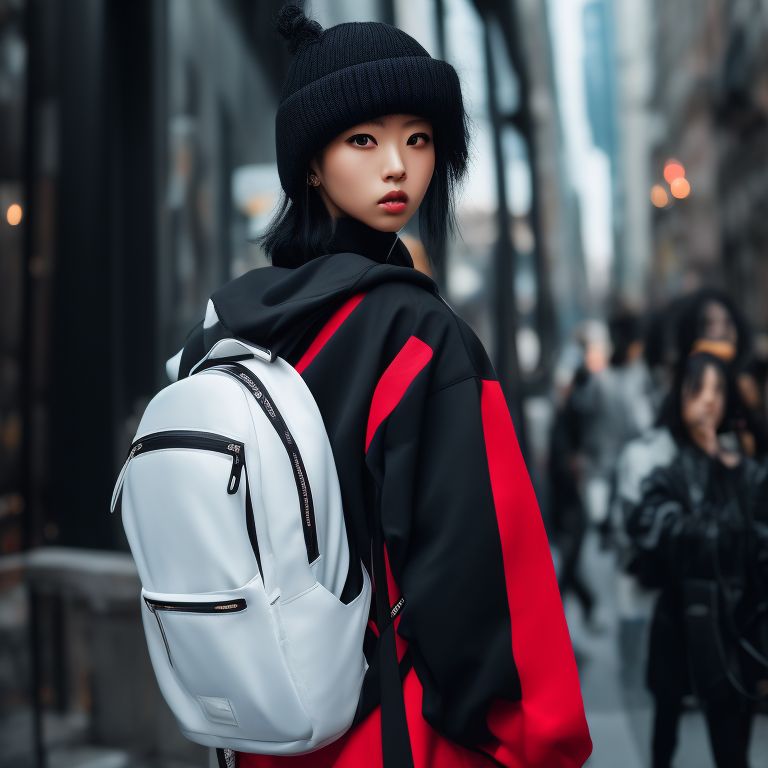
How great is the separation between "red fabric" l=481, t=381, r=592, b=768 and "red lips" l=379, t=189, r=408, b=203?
0.42 m

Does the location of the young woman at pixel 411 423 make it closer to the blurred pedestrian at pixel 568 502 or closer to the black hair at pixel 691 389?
the black hair at pixel 691 389

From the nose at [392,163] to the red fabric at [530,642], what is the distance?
43 centimetres

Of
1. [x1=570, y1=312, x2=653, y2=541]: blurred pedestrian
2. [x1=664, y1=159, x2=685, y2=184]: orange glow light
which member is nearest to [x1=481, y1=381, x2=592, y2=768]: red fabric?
[x1=570, y1=312, x2=653, y2=541]: blurred pedestrian

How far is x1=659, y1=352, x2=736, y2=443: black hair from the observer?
3.44 m

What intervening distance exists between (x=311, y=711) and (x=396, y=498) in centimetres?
33

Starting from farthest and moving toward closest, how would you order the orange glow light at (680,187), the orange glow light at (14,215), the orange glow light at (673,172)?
the orange glow light at (673,172) → the orange glow light at (680,187) → the orange glow light at (14,215)

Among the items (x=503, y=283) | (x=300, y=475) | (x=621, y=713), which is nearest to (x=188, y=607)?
(x=300, y=475)

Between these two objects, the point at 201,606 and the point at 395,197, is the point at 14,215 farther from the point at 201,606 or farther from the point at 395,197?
→ the point at 201,606

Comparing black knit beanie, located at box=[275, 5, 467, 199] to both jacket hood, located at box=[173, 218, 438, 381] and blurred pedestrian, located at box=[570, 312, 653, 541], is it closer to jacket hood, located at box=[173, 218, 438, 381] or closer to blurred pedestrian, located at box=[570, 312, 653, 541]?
jacket hood, located at box=[173, 218, 438, 381]

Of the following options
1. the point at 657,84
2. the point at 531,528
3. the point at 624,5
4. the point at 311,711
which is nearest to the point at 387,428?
the point at 531,528

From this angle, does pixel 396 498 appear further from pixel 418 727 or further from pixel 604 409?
pixel 604 409

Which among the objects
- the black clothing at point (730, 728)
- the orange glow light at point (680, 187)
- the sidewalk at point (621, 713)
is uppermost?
the orange glow light at point (680, 187)

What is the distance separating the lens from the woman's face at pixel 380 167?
170 cm

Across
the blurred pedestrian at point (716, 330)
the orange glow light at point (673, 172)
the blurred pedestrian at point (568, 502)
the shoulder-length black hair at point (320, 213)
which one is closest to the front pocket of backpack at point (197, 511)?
the shoulder-length black hair at point (320, 213)
